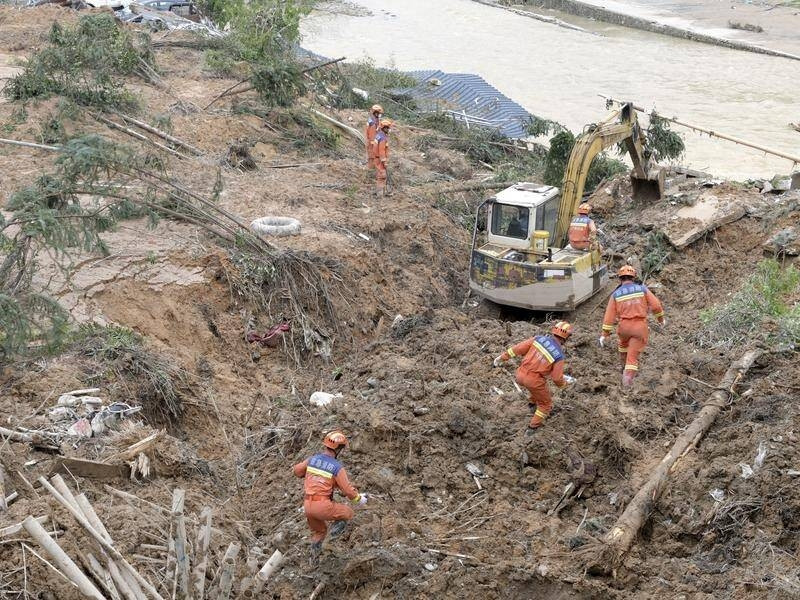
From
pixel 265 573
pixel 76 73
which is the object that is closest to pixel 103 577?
pixel 265 573

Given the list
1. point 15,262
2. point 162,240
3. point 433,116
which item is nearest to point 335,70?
point 433,116

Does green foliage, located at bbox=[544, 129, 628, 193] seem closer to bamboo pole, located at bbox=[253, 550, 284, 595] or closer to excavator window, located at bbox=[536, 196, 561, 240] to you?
excavator window, located at bbox=[536, 196, 561, 240]

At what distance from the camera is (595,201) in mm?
17266

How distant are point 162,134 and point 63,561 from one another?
12.3 metres

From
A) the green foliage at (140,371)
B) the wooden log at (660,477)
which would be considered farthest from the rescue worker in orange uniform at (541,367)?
the green foliage at (140,371)

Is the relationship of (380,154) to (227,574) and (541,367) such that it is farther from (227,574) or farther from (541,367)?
(227,574)

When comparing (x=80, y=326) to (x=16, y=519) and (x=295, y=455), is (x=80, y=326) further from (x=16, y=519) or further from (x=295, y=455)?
(x=16, y=519)

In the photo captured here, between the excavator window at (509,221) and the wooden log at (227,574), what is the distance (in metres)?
7.77

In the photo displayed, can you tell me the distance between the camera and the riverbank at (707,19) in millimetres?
38219

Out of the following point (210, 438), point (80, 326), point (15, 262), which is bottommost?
point (210, 438)

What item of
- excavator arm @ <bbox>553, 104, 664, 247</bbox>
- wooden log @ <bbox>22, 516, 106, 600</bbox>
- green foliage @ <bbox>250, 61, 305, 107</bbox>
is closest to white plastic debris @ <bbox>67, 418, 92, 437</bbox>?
wooden log @ <bbox>22, 516, 106, 600</bbox>

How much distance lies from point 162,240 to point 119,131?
4988 millimetres

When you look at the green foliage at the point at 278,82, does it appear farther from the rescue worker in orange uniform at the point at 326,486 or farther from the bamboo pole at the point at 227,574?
the bamboo pole at the point at 227,574

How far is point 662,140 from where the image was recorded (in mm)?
17641
